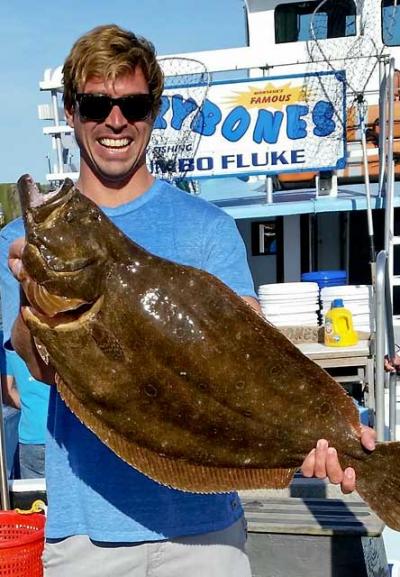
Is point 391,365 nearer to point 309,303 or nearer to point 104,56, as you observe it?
point 309,303

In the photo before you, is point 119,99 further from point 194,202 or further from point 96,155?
point 194,202

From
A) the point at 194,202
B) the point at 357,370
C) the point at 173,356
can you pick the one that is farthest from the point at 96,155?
the point at 357,370

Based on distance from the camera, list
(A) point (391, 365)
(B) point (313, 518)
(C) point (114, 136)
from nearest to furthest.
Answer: (C) point (114, 136), (B) point (313, 518), (A) point (391, 365)

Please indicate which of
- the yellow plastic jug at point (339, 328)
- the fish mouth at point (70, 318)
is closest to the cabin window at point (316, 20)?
the yellow plastic jug at point (339, 328)

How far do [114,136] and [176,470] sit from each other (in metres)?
1.10

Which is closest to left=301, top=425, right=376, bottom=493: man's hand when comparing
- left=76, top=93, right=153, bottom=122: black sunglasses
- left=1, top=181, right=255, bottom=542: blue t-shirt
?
left=1, top=181, right=255, bottom=542: blue t-shirt

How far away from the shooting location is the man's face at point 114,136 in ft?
7.96

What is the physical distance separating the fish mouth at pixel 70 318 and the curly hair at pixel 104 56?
0.80m

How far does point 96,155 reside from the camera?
2.47 m

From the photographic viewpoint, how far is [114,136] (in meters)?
2.47

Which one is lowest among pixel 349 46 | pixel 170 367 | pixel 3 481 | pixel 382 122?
pixel 3 481

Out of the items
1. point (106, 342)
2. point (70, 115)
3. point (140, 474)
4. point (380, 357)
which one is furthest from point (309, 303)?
point (106, 342)

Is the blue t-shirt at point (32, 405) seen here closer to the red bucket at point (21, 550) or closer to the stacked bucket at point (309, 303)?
the red bucket at point (21, 550)

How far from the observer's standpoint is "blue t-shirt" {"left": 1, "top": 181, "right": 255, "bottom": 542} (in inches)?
92.2
